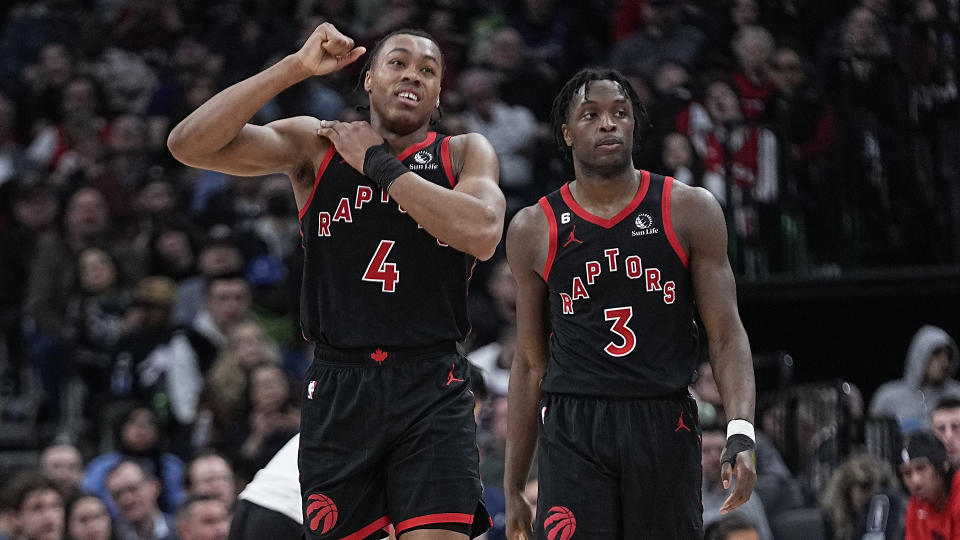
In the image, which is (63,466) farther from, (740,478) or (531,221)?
(740,478)

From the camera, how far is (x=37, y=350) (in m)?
11.2

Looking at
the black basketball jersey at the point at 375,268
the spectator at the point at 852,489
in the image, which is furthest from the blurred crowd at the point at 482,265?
the black basketball jersey at the point at 375,268

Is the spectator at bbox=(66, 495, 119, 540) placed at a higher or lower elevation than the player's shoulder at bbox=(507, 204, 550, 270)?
lower

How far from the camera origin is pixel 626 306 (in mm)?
5270

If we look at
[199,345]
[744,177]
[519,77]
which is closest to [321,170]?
[199,345]

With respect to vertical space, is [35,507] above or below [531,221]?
below

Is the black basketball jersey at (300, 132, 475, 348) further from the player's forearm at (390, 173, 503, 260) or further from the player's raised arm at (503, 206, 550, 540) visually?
the player's raised arm at (503, 206, 550, 540)

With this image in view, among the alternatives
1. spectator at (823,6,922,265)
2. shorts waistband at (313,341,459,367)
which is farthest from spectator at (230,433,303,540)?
spectator at (823,6,922,265)

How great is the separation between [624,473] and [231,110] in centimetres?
186

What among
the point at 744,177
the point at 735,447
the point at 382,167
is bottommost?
the point at 735,447

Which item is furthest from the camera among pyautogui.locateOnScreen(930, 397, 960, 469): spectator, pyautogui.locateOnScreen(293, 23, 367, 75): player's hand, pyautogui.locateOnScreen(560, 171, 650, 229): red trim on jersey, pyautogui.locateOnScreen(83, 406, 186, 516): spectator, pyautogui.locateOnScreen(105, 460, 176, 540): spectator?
pyautogui.locateOnScreen(83, 406, 186, 516): spectator

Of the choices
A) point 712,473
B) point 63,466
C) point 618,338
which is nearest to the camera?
point 618,338

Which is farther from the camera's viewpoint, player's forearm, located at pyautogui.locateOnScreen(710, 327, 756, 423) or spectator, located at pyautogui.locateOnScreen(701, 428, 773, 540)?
spectator, located at pyautogui.locateOnScreen(701, 428, 773, 540)

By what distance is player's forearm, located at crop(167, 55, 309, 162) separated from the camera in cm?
479
